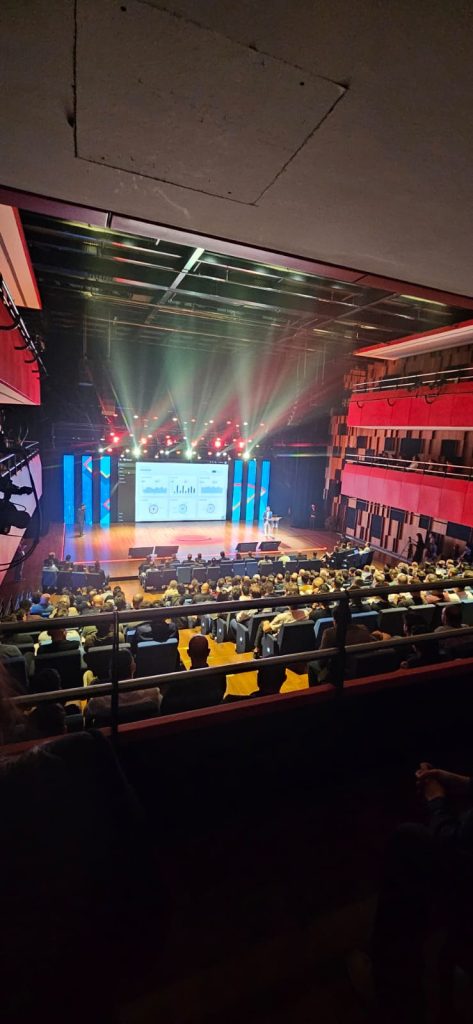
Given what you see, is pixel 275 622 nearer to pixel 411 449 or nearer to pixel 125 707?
pixel 125 707

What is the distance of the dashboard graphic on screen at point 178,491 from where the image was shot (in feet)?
61.7

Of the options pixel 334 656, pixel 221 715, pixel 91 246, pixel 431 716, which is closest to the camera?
pixel 221 715

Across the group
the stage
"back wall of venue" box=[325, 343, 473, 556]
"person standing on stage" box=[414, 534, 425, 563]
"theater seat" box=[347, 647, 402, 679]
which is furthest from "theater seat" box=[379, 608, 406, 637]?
the stage

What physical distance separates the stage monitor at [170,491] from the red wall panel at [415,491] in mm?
6511

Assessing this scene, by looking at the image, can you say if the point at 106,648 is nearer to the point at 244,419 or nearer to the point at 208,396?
the point at 208,396

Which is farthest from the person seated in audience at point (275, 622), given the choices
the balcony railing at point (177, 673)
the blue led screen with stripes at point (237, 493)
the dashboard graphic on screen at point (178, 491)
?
the blue led screen with stripes at point (237, 493)

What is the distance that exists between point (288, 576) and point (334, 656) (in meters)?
7.53

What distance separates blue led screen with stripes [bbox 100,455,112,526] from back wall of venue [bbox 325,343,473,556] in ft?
31.1

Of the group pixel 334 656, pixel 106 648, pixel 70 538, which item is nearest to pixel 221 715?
pixel 334 656

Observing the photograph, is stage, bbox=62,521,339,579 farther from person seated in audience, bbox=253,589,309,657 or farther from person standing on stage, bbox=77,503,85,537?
person seated in audience, bbox=253,589,309,657

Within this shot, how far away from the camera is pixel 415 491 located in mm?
11977

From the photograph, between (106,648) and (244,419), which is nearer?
(106,648)

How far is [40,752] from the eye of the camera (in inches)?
44.8

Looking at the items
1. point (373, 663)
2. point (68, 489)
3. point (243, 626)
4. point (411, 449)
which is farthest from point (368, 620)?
point (68, 489)
